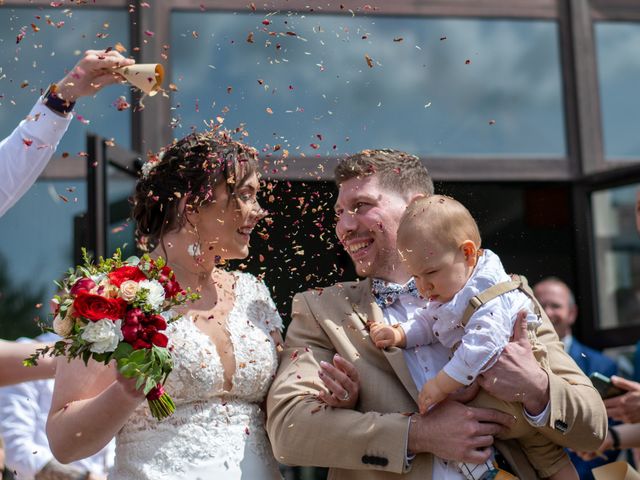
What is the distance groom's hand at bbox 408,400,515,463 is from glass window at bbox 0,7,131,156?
376cm

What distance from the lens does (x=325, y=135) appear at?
21.6 feet

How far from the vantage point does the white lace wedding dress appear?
3.71m

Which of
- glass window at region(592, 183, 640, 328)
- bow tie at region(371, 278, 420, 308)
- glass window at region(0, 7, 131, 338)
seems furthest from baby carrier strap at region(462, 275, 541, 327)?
glass window at region(592, 183, 640, 328)

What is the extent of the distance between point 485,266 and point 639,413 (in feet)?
4.41

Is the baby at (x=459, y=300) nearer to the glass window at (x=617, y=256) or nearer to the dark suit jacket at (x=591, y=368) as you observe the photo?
the dark suit jacket at (x=591, y=368)

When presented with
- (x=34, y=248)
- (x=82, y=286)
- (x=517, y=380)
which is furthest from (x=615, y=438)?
(x=34, y=248)

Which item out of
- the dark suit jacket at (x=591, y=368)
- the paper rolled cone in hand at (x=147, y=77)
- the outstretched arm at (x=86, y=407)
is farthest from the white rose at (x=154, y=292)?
the dark suit jacket at (x=591, y=368)

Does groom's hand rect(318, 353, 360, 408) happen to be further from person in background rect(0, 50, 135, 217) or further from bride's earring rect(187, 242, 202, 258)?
person in background rect(0, 50, 135, 217)

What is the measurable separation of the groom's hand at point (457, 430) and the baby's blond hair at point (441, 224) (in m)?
0.54

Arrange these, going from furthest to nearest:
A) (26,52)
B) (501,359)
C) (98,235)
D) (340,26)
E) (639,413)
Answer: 1. (340,26)
2. (26,52)
3. (98,235)
4. (639,413)
5. (501,359)

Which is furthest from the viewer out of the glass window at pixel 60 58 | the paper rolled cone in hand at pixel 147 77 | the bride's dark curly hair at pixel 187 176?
the glass window at pixel 60 58

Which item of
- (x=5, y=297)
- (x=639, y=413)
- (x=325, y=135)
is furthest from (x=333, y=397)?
(x=5, y=297)

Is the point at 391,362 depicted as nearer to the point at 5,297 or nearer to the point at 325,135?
the point at 325,135

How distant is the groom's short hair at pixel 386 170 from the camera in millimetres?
4078
